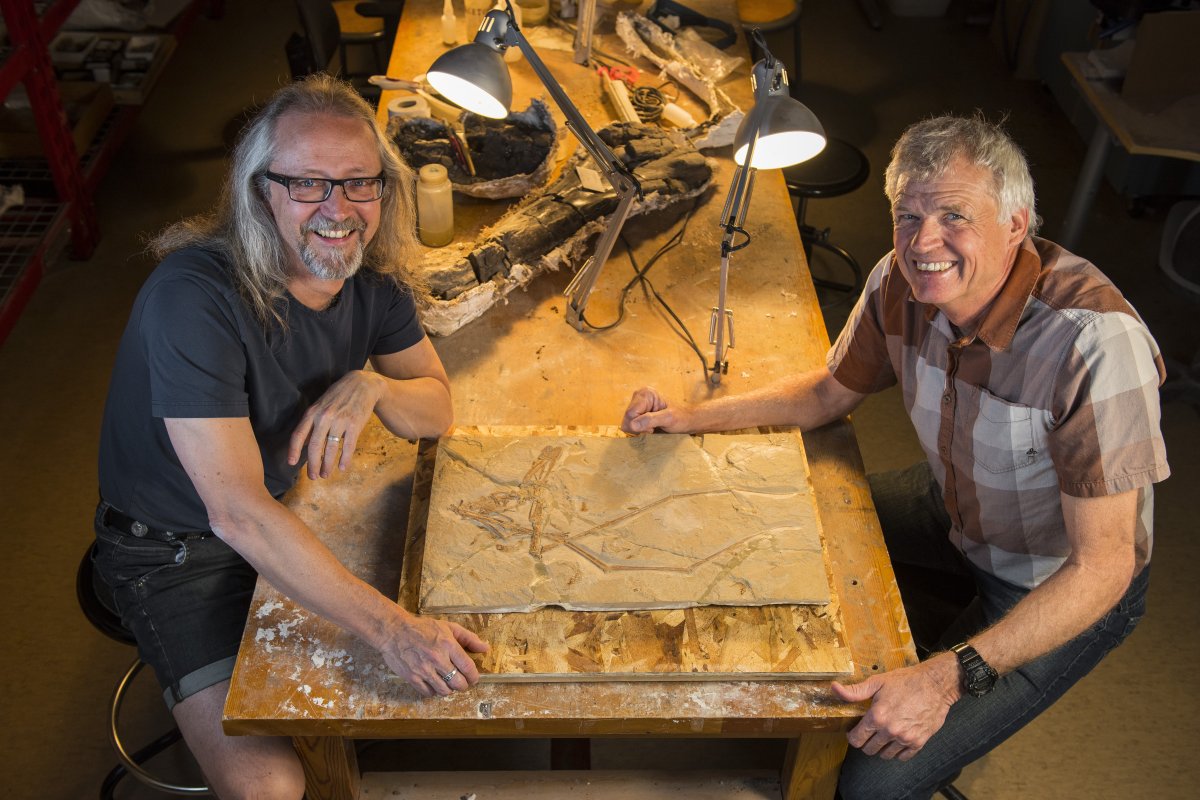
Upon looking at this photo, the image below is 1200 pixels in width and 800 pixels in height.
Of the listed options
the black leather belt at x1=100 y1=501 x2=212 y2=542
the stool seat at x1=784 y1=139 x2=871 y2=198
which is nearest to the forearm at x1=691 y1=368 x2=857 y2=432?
the black leather belt at x1=100 y1=501 x2=212 y2=542

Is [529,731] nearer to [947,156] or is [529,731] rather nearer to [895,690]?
Result: [895,690]

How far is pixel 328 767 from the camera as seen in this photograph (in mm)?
1953

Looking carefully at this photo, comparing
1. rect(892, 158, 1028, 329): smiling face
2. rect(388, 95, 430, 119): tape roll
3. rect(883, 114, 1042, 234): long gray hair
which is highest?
rect(883, 114, 1042, 234): long gray hair

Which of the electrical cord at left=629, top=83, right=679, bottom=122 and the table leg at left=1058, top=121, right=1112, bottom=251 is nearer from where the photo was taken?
the electrical cord at left=629, top=83, right=679, bottom=122

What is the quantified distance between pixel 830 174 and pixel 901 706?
7.10 ft

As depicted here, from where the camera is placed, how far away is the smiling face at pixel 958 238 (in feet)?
6.20

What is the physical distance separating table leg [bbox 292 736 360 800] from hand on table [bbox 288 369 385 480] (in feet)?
1.55

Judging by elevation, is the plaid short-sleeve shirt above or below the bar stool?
above

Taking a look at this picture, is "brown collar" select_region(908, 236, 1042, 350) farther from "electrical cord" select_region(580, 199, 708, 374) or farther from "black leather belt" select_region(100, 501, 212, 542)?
"black leather belt" select_region(100, 501, 212, 542)

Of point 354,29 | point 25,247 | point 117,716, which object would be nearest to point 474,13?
point 354,29

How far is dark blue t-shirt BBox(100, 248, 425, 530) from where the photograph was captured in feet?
6.03

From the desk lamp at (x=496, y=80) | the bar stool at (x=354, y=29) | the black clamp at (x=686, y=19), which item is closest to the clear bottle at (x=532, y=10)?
the black clamp at (x=686, y=19)

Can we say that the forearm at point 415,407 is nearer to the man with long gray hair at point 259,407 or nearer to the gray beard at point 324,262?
the man with long gray hair at point 259,407

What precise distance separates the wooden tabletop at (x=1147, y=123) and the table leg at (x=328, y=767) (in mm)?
2736
